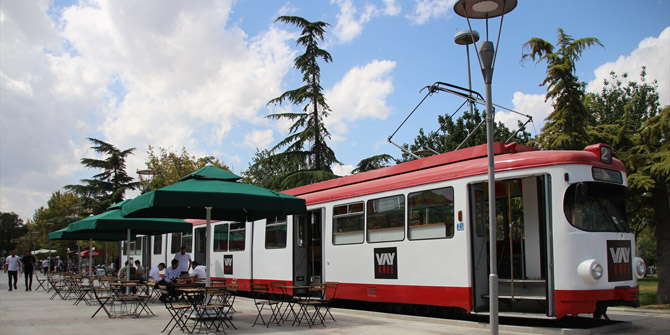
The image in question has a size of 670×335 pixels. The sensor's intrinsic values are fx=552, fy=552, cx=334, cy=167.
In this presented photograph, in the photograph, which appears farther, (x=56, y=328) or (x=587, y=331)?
(x=56, y=328)

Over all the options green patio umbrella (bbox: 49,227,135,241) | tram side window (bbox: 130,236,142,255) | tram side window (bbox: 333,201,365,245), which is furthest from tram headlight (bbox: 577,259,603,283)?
tram side window (bbox: 130,236,142,255)

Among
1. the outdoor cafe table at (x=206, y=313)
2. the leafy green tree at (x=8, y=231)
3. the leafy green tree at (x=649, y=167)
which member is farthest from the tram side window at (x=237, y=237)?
the leafy green tree at (x=8, y=231)

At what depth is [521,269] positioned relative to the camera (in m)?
10.2

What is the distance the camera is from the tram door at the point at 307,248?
1470 cm

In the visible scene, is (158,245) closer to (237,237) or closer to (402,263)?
(237,237)

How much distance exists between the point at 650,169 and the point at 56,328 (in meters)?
13.1

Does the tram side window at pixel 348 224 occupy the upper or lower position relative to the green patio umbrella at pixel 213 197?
lower

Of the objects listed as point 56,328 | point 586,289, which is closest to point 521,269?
point 586,289

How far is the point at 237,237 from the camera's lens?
17.8 metres

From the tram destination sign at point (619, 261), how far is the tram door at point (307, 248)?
7.39 metres

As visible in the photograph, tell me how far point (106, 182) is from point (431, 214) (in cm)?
4172

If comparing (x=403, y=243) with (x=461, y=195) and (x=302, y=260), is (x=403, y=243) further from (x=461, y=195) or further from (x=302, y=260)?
(x=302, y=260)

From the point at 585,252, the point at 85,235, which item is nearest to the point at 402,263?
the point at 585,252

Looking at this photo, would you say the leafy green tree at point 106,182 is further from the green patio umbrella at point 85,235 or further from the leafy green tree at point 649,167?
the leafy green tree at point 649,167
